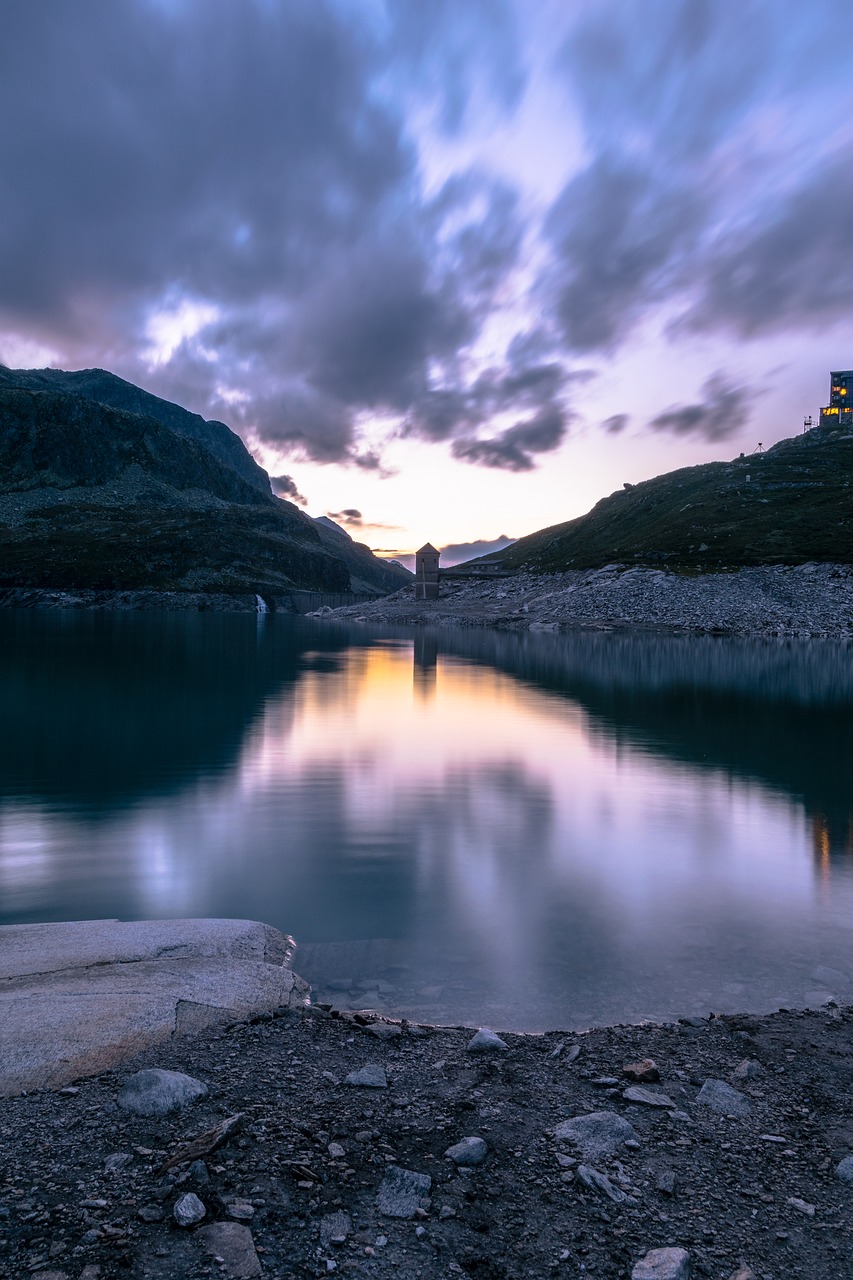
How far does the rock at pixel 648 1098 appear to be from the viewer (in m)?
8.02

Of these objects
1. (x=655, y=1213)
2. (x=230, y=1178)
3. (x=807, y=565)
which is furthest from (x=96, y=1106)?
(x=807, y=565)

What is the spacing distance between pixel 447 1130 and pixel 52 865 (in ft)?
48.6

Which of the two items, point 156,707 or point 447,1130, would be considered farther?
point 156,707

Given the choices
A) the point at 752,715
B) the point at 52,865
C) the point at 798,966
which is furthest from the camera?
the point at 752,715

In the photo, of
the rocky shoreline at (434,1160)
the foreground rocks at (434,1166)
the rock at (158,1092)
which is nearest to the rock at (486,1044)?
the rocky shoreline at (434,1160)

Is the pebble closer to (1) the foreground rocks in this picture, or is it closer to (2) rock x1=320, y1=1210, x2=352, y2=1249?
(1) the foreground rocks

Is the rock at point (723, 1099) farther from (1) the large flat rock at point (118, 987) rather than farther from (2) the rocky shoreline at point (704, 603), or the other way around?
(2) the rocky shoreline at point (704, 603)

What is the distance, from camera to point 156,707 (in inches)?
1849

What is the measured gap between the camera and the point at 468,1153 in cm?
688

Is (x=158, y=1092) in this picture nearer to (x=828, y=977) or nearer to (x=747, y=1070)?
(x=747, y=1070)

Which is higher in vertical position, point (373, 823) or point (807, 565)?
point (807, 565)

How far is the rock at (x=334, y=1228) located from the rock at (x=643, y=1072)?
4.07m

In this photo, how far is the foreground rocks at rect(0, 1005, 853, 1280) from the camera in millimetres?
5605

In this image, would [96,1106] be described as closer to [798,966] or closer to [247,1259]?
[247,1259]
